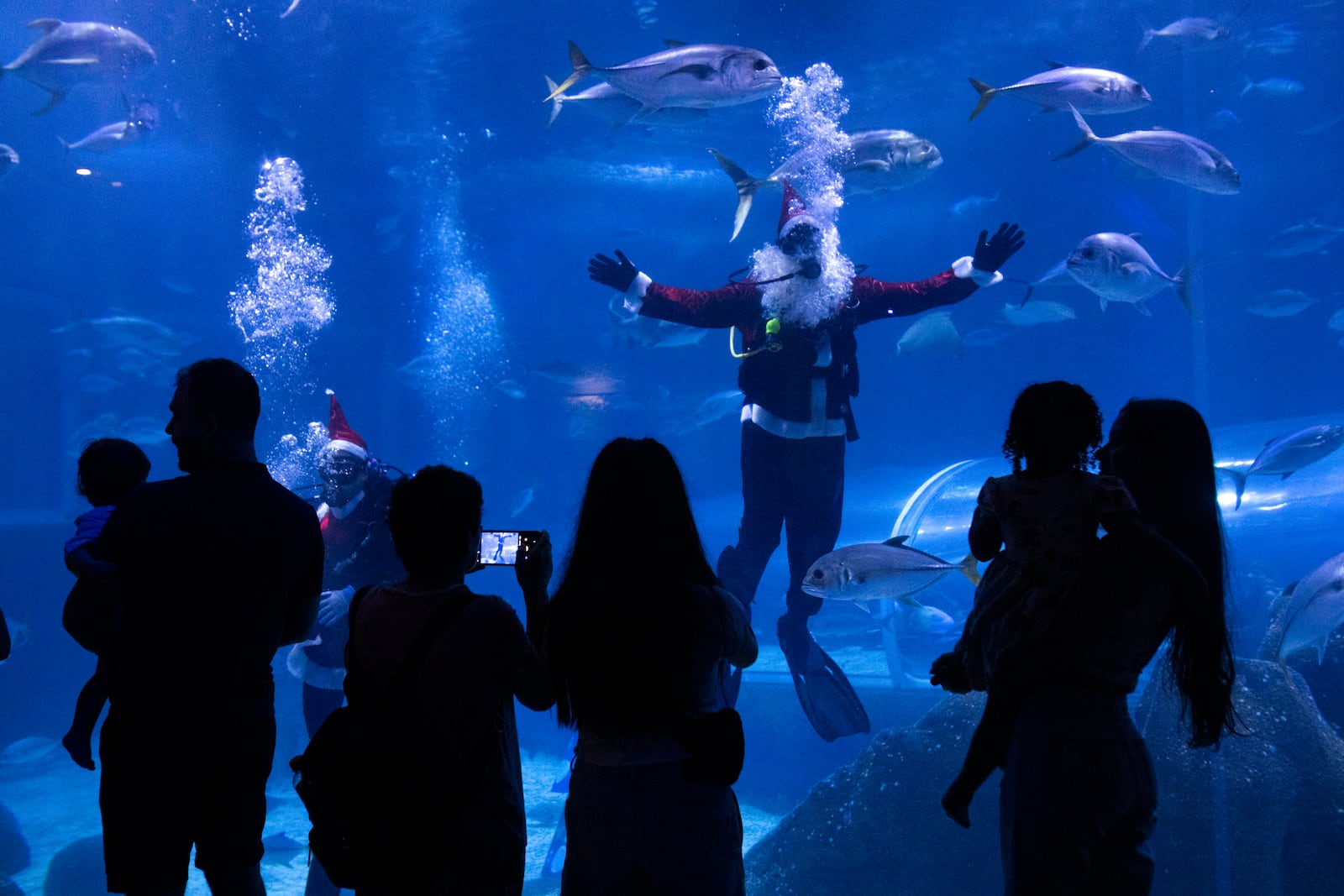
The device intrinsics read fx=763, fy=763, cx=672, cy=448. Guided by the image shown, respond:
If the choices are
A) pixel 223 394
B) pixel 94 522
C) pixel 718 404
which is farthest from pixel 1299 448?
pixel 718 404

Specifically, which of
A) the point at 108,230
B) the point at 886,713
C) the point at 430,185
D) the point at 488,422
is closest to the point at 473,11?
the point at 430,185

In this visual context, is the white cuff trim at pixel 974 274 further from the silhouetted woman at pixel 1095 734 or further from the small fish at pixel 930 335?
the small fish at pixel 930 335

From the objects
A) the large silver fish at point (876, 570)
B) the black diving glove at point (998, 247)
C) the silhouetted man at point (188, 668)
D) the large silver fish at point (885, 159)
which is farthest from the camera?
the large silver fish at point (885, 159)

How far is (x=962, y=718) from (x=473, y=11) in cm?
1364

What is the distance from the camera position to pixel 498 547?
2.28m

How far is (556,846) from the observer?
7.62 meters

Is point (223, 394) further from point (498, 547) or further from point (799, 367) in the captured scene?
point (799, 367)

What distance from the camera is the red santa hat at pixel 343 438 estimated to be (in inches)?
173

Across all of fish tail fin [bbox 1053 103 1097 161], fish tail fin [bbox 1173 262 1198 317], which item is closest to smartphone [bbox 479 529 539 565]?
fish tail fin [bbox 1053 103 1097 161]

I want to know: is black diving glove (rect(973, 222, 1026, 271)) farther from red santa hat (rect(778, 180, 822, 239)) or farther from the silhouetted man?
the silhouetted man

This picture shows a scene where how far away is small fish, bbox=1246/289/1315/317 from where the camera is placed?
13.2 m

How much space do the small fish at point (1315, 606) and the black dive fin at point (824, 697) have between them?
2.64 meters

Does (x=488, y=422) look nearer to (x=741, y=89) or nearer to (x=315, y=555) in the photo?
(x=741, y=89)

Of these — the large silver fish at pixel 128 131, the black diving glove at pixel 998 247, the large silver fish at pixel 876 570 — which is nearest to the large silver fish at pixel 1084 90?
the black diving glove at pixel 998 247
